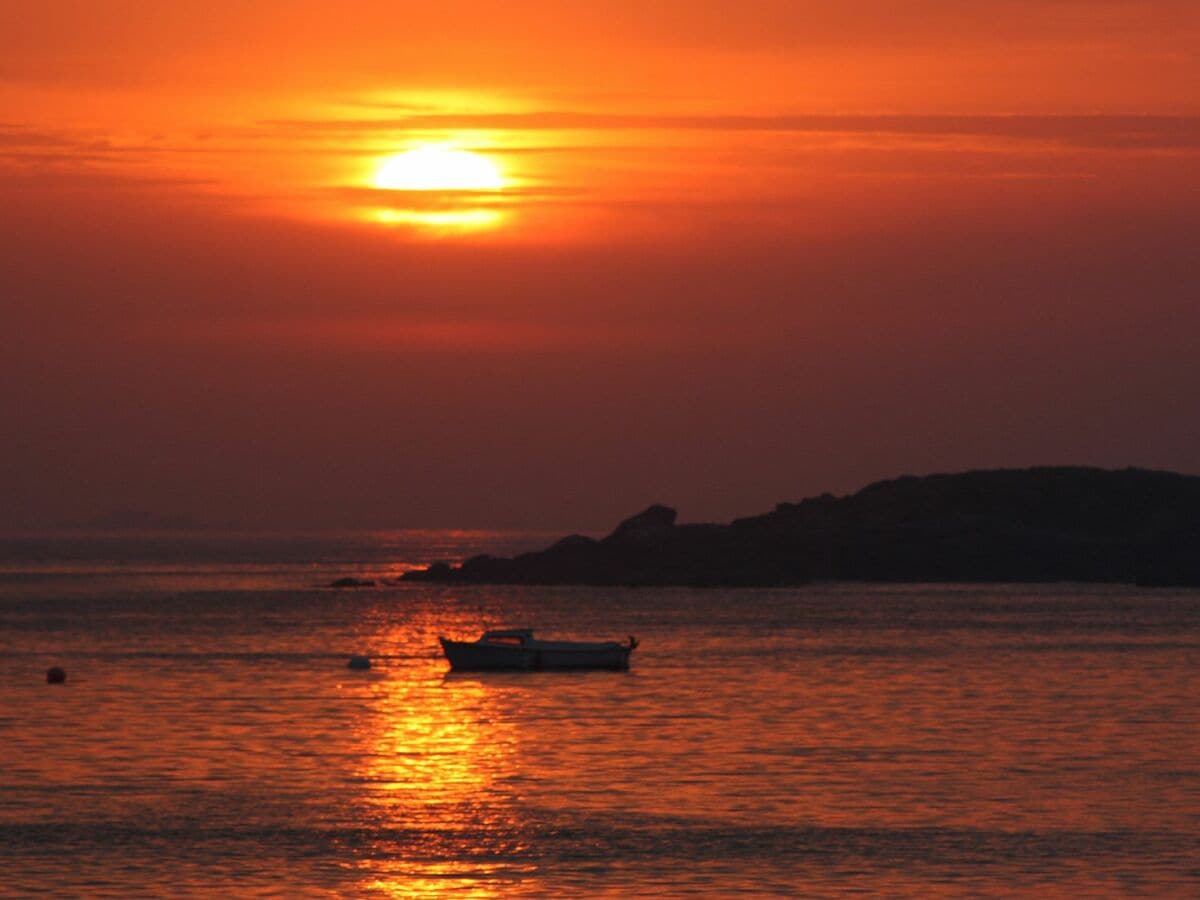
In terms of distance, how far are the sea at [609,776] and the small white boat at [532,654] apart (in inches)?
48.6

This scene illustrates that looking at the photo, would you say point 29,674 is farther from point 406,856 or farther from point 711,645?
point 406,856

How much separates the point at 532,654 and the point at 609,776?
50761 millimetres

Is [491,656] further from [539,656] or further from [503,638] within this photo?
[503,638]

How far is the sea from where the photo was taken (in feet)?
154

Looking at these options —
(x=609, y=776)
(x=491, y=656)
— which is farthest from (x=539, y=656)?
(x=609, y=776)

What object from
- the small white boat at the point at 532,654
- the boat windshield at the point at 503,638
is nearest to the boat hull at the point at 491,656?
the small white boat at the point at 532,654

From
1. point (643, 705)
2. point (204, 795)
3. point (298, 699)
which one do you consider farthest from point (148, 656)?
point (204, 795)

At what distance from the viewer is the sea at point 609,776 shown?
47031 mm

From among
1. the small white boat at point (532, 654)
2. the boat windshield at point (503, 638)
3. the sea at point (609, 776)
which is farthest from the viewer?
the boat windshield at point (503, 638)

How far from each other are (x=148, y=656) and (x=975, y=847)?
8657 cm

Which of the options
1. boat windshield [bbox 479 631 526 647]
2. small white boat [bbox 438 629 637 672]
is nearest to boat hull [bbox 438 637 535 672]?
small white boat [bbox 438 629 637 672]

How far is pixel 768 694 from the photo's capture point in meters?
96.7

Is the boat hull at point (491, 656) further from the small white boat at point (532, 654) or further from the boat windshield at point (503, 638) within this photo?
the boat windshield at point (503, 638)

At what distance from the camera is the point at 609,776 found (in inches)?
2518
